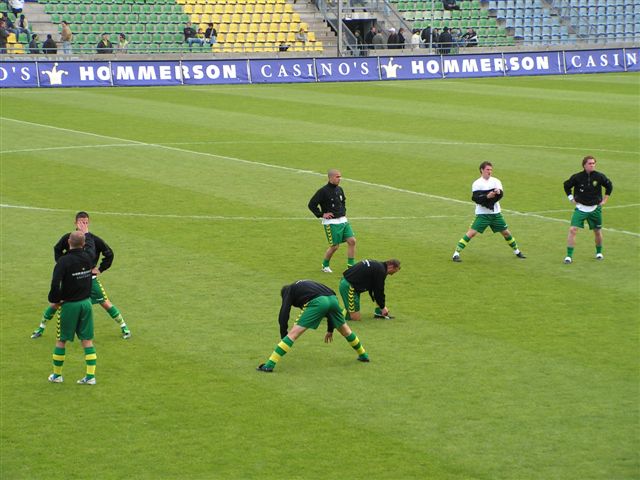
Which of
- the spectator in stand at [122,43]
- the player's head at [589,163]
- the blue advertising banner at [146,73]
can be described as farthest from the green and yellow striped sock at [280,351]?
the spectator in stand at [122,43]

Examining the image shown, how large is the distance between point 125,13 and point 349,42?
13.6 metres

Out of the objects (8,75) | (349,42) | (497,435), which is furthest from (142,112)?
(497,435)

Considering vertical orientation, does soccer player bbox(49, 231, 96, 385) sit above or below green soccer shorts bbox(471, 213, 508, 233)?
below

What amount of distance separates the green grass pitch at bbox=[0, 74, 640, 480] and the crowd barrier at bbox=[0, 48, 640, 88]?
1289 centimetres

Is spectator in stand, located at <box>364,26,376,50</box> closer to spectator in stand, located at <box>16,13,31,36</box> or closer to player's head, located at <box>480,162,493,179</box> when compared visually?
spectator in stand, located at <box>16,13,31,36</box>

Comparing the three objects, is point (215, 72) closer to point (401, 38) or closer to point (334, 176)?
point (401, 38)

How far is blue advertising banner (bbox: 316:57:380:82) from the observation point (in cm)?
5947

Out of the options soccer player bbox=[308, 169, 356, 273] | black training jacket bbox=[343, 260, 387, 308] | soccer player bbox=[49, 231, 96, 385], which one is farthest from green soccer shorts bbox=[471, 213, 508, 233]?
soccer player bbox=[49, 231, 96, 385]

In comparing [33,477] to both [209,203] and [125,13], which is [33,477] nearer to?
[209,203]

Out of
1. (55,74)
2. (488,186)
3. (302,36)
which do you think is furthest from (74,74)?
(488,186)

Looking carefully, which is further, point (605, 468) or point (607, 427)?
point (607, 427)

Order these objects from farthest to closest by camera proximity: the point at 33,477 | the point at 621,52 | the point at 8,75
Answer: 1. the point at 621,52
2. the point at 8,75
3. the point at 33,477

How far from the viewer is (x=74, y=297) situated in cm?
1592

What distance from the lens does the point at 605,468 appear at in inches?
522
